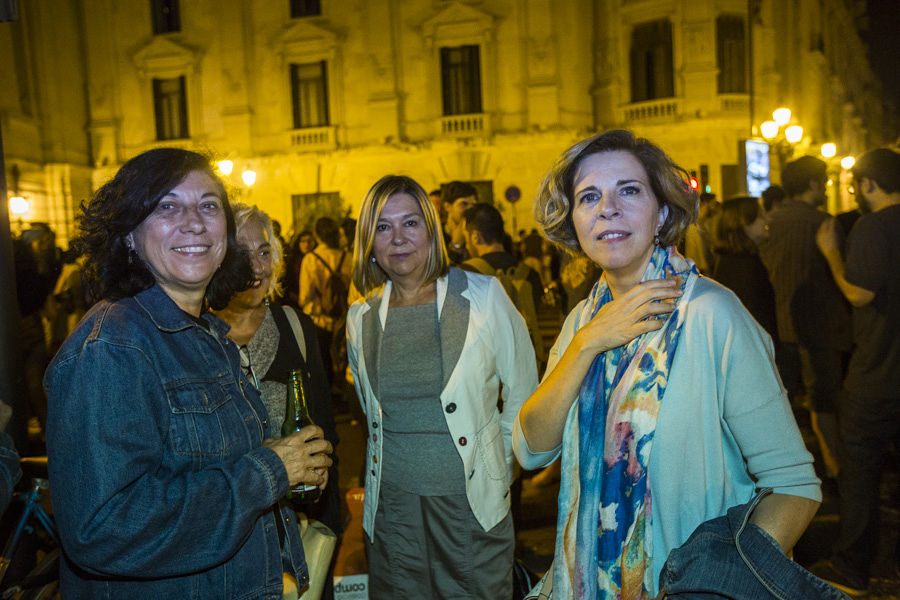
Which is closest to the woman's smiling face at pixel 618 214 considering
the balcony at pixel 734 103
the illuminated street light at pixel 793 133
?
the illuminated street light at pixel 793 133

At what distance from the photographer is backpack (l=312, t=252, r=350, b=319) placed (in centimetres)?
757

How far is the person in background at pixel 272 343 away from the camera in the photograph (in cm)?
284

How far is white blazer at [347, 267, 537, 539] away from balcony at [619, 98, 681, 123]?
1885 centimetres

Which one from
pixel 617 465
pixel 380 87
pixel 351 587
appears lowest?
pixel 351 587

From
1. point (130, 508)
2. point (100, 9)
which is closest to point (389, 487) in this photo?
point (130, 508)

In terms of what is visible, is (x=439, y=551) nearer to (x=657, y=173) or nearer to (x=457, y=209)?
(x=657, y=173)

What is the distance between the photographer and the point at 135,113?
22375mm

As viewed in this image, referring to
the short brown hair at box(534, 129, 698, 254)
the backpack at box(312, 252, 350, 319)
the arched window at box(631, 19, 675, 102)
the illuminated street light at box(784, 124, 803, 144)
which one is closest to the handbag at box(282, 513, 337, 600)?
the short brown hair at box(534, 129, 698, 254)

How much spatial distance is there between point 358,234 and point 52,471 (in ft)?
6.02

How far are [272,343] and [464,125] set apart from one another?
1863 centimetres

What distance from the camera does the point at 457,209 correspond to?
5715mm

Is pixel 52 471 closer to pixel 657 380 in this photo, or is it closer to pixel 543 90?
pixel 657 380

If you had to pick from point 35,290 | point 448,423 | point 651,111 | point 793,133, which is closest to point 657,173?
point 448,423

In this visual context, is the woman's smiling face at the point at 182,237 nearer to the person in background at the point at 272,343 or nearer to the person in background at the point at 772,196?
the person in background at the point at 272,343
